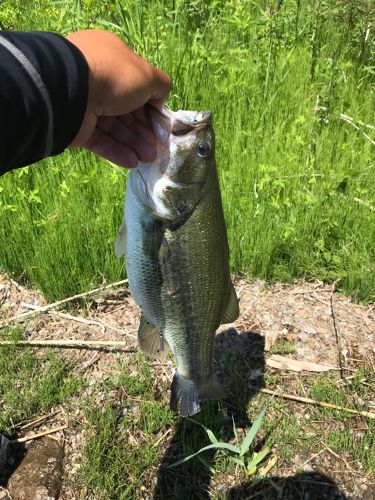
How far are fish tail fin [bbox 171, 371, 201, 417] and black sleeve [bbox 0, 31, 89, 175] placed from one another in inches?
48.9

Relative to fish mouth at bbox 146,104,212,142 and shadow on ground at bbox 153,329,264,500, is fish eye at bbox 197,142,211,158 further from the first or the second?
shadow on ground at bbox 153,329,264,500

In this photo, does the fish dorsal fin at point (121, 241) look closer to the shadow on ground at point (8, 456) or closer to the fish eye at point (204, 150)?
the fish eye at point (204, 150)

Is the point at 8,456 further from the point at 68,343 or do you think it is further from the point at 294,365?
the point at 294,365

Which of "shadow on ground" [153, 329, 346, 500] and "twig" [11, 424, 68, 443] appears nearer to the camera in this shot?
"shadow on ground" [153, 329, 346, 500]

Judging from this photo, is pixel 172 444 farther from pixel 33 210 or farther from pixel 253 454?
pixel 33 210

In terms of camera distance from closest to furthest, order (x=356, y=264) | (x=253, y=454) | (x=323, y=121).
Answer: (x=253, y=454) < (x=356, y=264) < (x=323, y=121)

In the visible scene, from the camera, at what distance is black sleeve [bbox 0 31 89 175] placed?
4.42ft

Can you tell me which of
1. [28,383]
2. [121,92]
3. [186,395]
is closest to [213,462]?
[186,395]

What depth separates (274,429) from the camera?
9.30 ft

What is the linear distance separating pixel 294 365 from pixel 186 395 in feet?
3.25

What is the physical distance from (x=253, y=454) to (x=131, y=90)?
196 centimetres

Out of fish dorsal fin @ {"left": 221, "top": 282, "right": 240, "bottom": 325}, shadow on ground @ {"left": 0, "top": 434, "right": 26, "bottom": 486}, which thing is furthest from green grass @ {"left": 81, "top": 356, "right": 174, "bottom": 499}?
fish dorsal fin @ {"left": 221, "top": 282, "right": 240, "bottom": 325}

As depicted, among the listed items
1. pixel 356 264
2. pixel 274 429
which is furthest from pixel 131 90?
pixel 356 264

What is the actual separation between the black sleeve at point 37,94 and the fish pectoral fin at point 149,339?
3.12 ft
